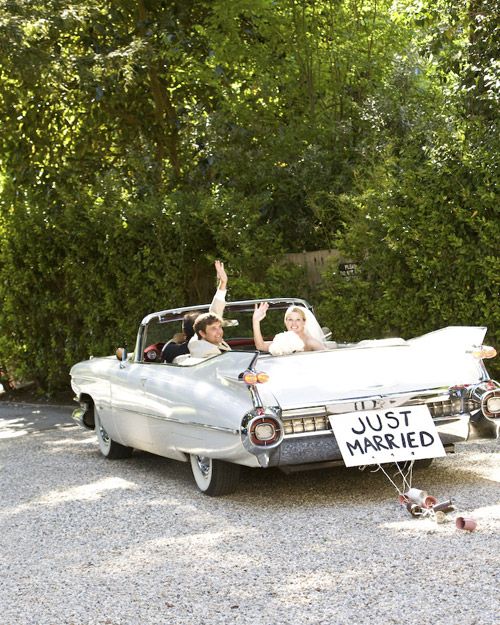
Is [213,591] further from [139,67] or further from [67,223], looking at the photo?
[139,67]

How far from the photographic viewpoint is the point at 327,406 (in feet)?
22.6

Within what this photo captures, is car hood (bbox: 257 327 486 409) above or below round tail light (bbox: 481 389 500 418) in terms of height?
above

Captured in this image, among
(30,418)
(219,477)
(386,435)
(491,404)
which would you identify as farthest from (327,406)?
(30,418)

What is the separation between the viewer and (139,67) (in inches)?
643

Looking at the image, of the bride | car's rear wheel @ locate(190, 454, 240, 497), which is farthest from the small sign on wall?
the bride

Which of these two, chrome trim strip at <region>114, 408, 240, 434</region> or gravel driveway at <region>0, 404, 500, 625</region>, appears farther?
chrome trim strip at <region>114, 408, 240, 434</region>

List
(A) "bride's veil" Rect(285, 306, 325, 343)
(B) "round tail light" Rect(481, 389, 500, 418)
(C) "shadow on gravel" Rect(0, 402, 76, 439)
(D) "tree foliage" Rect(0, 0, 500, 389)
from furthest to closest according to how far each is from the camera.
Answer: (C) "shadow on gravel" Rect(0, 402, 76, 439) < (D) "tree foliage" Rect(0, 0, 500, 389) < (A) "bride's veil" Rect(285, 306, 325, 343) < (B) "round tail light" Rect(481, 389, 500, 418)

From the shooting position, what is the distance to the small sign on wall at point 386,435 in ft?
22.2

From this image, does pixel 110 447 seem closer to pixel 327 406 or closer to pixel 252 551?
pixel 327 406

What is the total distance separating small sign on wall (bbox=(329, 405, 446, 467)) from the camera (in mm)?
6781

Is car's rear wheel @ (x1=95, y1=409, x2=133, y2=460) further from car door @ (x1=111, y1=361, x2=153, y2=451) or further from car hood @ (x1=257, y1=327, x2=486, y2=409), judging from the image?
car hood @ (x1=257, y1=327, x2=486, y2=409)

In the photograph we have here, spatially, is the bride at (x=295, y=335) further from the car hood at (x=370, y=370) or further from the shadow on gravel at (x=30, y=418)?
the shadow on gravel at (x=30, y=418)

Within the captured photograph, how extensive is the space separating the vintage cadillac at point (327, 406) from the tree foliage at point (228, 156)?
12.3 ft

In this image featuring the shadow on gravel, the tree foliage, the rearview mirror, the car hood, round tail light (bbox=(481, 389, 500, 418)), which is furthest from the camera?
the shadow on gravel
